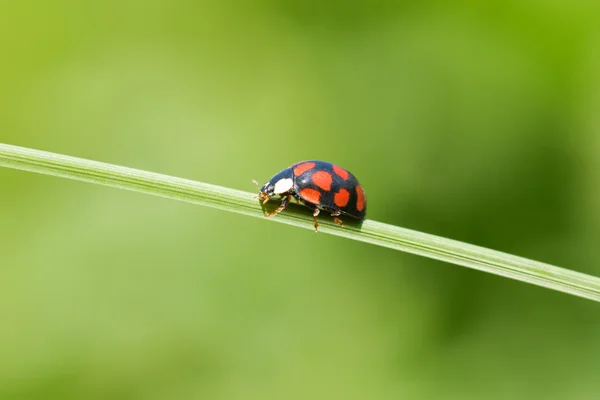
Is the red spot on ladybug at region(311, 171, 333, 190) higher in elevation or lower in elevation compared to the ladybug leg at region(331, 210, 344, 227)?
higher

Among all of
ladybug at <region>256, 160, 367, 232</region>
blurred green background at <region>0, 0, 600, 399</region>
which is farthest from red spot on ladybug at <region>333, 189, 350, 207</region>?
blurred green background at <region>0, 0, 600, 399</region>

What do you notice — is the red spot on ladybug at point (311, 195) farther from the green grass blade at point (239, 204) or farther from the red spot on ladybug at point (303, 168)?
the green grass blade at point (239, 204)

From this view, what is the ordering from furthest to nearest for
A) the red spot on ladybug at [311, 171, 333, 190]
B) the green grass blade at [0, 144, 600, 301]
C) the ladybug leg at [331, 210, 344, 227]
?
the red spot on ladybug at [311, 171, 333, 190]
the ladybug leg at [331, 210, 344, 227]
the green grass blade at [0, 144, 600, 301]

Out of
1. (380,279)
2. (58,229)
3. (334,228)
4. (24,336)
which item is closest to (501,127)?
(380,279)

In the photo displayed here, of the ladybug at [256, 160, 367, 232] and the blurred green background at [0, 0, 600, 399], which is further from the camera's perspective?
the blurred green background at [0, 0, 600, 399]

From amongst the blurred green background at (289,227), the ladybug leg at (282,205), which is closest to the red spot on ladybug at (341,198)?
the ladybug leg at (282,205)

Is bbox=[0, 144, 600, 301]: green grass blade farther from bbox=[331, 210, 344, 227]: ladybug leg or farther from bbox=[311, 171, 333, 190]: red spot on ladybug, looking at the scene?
bbox=[311, 171, 333, 190]: red spot on ladybug

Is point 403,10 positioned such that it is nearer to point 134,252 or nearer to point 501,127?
point 501,127
